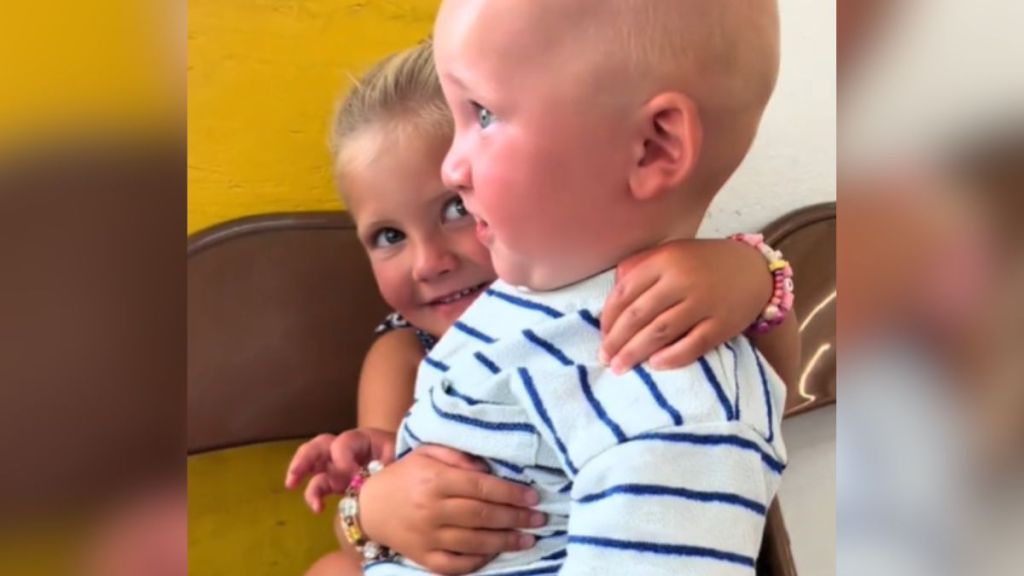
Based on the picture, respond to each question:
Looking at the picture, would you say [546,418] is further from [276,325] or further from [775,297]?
[276,325]

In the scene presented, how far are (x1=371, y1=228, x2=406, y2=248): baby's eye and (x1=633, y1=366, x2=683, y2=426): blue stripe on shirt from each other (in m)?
0.38

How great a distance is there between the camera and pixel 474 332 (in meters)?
0.73

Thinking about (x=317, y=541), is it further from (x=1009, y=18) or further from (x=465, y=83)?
(x=1009, y=18)

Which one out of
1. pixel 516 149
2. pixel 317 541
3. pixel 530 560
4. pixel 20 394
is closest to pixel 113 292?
pixel 20 394

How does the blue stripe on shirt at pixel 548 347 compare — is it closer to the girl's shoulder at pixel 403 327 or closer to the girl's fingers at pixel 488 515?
the girl's fingers at pixel 488 515

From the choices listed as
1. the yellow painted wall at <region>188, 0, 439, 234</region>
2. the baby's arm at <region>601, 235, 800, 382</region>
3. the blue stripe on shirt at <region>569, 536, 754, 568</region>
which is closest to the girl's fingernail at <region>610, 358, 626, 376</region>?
the baby's arm at <region>601, 235, 800, 382</region>

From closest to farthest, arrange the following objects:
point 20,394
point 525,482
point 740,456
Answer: point 20,394 → point 740,456 → point 525,482

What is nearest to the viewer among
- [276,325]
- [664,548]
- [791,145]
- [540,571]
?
[664,548]

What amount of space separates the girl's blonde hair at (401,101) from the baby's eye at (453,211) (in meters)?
0.06

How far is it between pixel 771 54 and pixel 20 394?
49 centimetres

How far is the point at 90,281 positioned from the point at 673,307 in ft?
1.42

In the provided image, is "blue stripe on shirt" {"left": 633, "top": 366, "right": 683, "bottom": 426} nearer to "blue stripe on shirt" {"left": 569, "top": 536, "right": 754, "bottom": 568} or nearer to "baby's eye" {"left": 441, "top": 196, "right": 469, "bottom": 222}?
"blue stripe on shirt" {"left": 569, "top": 536, "right": 754, "bottom": 568}

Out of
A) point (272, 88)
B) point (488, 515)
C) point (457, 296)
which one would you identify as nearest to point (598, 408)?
point (488, 515)

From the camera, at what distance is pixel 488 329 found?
0.71 metres
